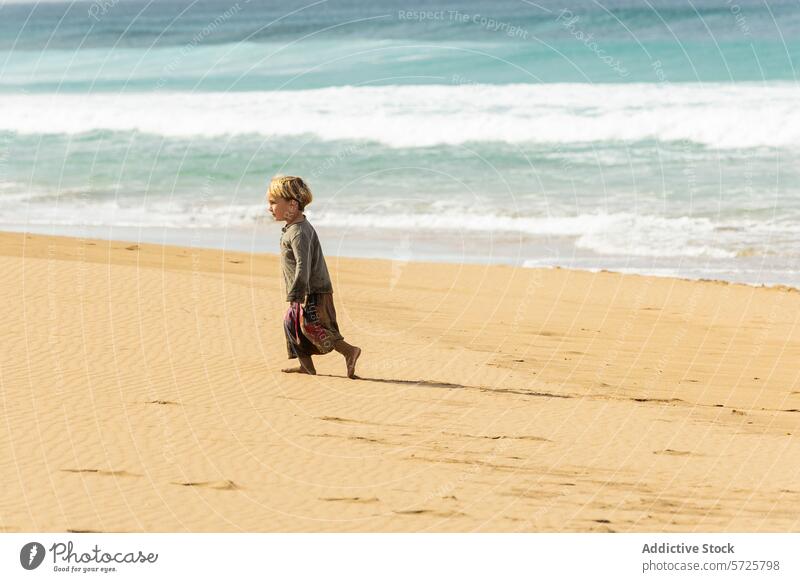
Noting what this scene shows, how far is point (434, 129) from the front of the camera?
3497 cm

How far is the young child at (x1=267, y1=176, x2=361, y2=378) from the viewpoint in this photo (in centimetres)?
1073

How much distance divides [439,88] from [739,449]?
30526 mm

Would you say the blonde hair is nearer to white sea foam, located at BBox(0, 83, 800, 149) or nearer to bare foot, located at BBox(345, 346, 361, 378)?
bare foot, located at BBox(345, 346, 361, 378)

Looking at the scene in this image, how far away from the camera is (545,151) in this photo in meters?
32.9

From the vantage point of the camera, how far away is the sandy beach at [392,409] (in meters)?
7.70

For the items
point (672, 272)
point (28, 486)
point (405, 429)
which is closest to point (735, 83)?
point (672, 272)

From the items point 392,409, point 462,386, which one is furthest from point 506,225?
point 392,409

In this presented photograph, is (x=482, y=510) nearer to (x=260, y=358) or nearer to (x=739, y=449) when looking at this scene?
(x=739, y=449)

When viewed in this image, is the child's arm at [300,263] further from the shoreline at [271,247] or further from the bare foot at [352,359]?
the shoreline at [271,247]

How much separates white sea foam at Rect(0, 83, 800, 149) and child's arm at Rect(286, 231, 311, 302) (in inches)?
914

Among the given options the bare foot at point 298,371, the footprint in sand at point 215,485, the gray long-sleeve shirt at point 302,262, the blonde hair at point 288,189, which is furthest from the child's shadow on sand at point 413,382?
the footprint in sand at point 215,485

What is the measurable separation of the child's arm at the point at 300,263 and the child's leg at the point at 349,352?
0.67 metres
